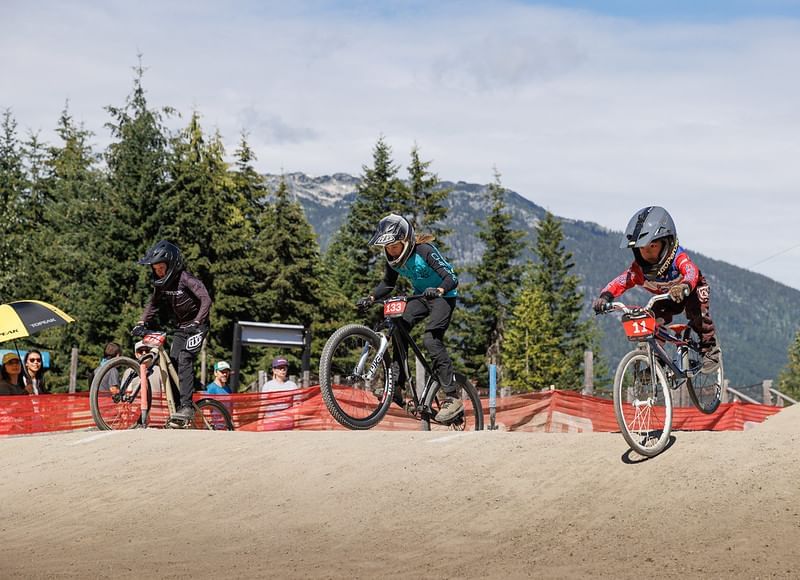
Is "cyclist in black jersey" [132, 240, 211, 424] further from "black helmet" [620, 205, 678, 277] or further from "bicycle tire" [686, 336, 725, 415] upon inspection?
"bicycle tire" [686, 336, 725, 415]

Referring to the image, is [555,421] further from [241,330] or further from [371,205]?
[371,205]

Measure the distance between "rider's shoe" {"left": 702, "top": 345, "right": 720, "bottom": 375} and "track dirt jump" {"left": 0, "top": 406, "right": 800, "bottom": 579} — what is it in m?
0.78

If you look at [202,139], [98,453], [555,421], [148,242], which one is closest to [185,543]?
[98,453]

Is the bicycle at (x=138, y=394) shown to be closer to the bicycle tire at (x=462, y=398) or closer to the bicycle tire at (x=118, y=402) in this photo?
the bicycle tire at (x=118, y=402)

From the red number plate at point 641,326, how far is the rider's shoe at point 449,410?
2823 millimetres

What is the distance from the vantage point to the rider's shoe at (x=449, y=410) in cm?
1082

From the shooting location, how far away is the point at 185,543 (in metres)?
7.36

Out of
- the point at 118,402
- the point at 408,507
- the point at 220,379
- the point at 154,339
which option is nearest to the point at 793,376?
the point at 220,379

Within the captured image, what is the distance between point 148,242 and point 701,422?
3480 centimetres

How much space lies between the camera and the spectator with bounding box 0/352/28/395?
Answer: 15.3 m

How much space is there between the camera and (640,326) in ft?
28.1

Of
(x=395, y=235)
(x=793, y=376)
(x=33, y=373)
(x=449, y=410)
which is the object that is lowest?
(x=793, y=376)

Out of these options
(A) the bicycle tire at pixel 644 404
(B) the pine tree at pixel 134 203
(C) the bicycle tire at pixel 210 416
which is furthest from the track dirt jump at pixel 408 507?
(B) the pine tree at pixel 134 203

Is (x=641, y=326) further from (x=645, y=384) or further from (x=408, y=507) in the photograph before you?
(x=408, y=507)
